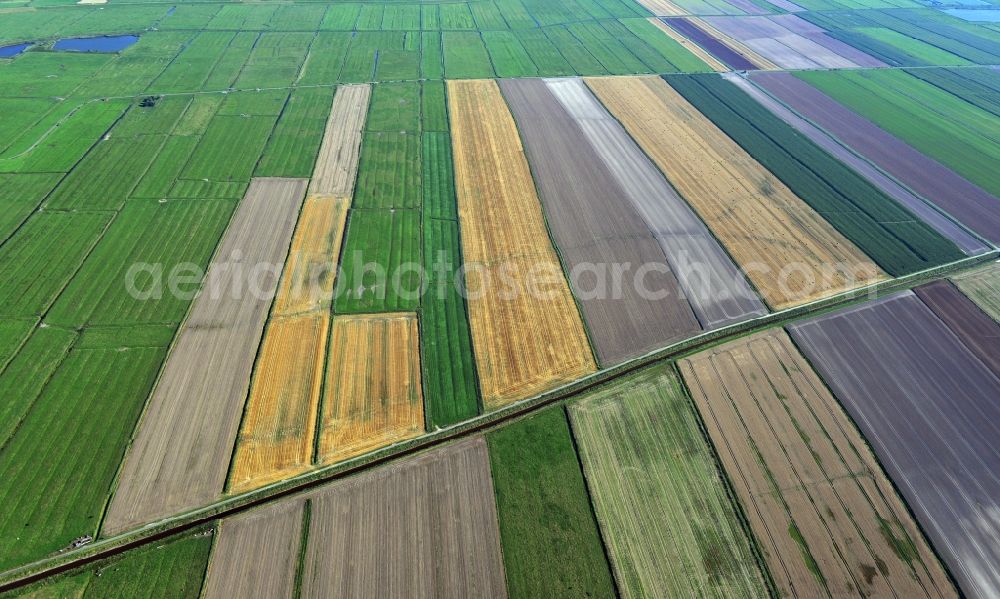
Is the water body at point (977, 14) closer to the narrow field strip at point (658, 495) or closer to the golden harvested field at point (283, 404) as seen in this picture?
the narrow field strip at point (658, 495)

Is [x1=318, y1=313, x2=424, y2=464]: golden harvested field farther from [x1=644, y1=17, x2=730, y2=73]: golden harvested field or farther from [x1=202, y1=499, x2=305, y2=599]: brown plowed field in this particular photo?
[x1=644, y1=17, x2=730, y2=73]: golden harvested field

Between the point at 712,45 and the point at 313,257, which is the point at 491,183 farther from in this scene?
the point at 712,45

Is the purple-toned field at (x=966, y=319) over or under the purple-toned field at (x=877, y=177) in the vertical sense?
under

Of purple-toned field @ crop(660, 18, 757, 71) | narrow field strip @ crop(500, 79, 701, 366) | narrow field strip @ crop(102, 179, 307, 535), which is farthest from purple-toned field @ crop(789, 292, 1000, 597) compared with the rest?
purple-toned field @ crop(660, 18, 757, 71)

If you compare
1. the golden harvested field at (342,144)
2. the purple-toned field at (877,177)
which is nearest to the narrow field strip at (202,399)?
the golden harvested field at (342,144)

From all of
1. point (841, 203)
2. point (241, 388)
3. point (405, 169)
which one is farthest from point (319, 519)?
point (841, 203)

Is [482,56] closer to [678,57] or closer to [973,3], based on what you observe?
[678,57]
